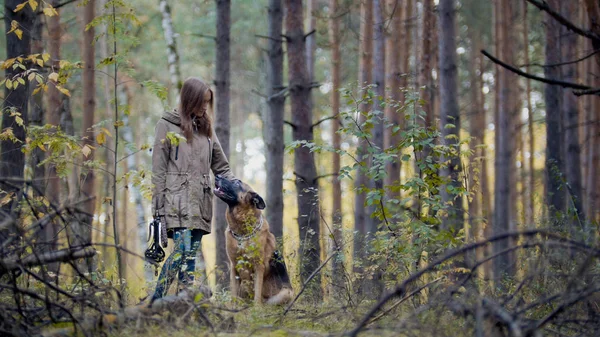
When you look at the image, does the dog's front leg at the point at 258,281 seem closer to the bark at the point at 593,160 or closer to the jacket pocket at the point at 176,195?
the jacket pocket at the point at 176,195

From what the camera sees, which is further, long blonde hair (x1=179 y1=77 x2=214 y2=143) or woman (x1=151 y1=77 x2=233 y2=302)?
long blonde hair (x1=179 y1=77 x2=214 y2=143)

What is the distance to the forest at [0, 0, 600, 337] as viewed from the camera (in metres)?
3.88

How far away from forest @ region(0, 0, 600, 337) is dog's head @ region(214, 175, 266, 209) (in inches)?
3.6

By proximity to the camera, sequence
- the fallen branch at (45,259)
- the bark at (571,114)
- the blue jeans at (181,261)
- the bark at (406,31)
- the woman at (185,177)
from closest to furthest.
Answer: the fallen branch at (45,259)
the blue jeans at (181,261)
the woman at (185,177)
the bark at (571,114)
the bark at (406,31)

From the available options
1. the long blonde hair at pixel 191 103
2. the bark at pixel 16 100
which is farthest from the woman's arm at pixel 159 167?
the bark at pixel 16 100

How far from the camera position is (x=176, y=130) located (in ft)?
20.3

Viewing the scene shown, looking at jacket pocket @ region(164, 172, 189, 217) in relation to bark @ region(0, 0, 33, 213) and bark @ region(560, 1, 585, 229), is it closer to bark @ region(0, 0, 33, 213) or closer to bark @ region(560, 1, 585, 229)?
bark @ region(0, 0, 33, 213)

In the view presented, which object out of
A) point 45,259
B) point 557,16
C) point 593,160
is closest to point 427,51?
point 593,160

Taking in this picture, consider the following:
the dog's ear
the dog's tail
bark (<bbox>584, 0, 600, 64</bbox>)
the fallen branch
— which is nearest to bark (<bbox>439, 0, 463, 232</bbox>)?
the dog's tail

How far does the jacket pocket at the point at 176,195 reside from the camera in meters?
5.98

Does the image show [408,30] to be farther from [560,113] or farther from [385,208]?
[385,208]

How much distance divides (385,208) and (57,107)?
751cm

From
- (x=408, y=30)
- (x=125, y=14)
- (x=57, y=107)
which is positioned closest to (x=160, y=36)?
(x=408, y=30)

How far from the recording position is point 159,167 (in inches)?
238
